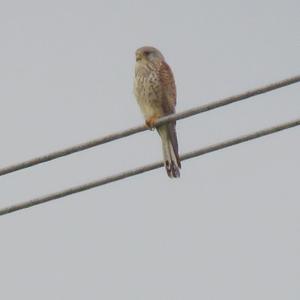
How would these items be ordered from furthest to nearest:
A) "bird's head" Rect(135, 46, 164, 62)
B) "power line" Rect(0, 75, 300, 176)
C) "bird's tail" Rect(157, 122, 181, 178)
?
"bird's head" Rect(135, 46, 164, 62) → "bird's tail" Rect(157, 122, 181, 178) → "power line" Rect(0, 75, 300, 176)

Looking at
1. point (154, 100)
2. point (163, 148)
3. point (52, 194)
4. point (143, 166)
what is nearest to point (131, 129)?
point (143, 166)

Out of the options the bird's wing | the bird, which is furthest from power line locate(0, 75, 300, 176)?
the bird's wing

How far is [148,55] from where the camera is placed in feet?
29.2

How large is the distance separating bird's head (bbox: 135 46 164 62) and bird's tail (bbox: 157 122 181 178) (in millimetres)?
1197

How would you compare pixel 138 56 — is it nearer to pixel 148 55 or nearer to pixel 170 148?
pixel 148 55

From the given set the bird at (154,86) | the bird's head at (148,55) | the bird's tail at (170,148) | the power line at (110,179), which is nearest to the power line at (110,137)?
the power line at (110,179)

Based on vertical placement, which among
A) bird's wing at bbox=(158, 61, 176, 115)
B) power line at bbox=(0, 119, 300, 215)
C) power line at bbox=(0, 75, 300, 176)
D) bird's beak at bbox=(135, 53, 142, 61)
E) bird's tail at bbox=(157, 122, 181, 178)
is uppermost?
bird's beak at bbox=(135, 53, 142, 61)

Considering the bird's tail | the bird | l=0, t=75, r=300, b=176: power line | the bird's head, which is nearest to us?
l=0, t=75, r=300, b=176: power line

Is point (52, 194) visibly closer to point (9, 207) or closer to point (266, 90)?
point (9, 207)

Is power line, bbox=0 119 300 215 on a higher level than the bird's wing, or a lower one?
lower

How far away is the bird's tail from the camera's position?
7129 millimetres

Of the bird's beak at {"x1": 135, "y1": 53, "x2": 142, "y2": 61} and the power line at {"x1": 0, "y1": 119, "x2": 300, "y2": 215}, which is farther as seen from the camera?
the bird's beak at {"x1": 135, "y1": 53, "x2": 142, "y2": 61}

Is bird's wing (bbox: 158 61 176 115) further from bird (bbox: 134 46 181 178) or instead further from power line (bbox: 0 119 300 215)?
power line (bbox: 0 119 300 215)

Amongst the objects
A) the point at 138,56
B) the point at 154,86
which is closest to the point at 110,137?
the point at 154,86
